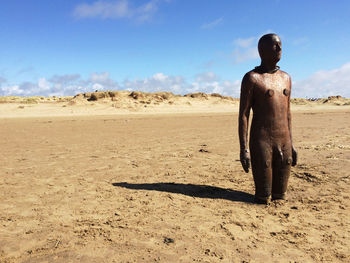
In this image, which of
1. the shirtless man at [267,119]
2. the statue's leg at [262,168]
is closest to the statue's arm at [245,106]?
the shirtless man at [267,119]

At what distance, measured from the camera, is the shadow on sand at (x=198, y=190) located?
421 cm

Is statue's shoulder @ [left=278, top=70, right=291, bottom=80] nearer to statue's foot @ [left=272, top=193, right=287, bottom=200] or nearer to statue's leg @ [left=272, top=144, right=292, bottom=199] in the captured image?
statue's leg @ [left=272, top=144, right=292, bottom=199]

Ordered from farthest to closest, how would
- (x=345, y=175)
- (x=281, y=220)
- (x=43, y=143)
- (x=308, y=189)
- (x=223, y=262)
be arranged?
(x=43, y=143) < (x=345, y=175) < (x=308, y=189) < (x=281, y=220) < (x=223, y=262)

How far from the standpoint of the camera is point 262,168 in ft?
12.3

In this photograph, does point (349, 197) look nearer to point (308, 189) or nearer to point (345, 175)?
point (308, 189)

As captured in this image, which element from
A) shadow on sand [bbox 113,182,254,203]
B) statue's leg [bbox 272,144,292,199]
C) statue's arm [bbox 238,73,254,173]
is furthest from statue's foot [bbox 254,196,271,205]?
statue's arm [bbox 238,73,254,173]

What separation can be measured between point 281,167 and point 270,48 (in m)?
1.55

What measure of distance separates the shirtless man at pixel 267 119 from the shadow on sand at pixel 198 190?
0.38m

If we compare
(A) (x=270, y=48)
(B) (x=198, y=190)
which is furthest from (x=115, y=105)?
(A) (x=270, y=48)

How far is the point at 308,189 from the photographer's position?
4531 millimetres

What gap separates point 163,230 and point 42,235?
49.7 inches

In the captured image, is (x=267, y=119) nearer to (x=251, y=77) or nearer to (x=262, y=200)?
(x=251, y=77)

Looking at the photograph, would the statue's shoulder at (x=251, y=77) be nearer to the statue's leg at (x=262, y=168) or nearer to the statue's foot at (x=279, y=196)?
the statue's leg at (x=262, y=168)

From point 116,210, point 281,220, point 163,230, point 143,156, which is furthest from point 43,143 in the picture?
point 281,220
